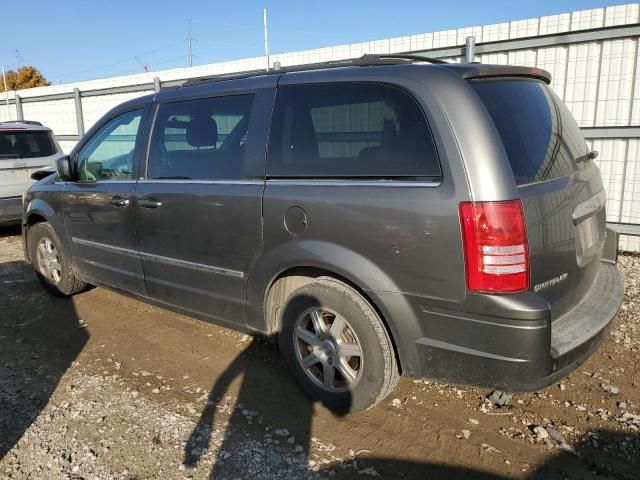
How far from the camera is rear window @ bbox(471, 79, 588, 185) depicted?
8.32 feet

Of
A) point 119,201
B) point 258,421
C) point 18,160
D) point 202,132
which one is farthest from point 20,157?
point 258,421

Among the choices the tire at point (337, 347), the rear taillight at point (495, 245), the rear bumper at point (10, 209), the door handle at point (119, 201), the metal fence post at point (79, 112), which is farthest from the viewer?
the metal fence post at point (79, 112)

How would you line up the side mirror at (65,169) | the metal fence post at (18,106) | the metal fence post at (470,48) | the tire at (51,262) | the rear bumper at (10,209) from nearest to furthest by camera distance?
the side mirror at (65,169) < the tire at (51,262) < the metal fence post at (470,48) < the rear bumper at (10,209) < the metal fence post at (18,106)

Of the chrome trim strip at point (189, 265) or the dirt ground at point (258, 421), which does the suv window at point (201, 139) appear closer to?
the chrome trim strip at point (189, 265)

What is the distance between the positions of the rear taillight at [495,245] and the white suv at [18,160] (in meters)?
7.51

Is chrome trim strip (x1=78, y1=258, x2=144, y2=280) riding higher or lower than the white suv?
lower

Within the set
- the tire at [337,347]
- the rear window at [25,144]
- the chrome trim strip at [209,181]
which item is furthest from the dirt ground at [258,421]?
the rear window at [25,144]

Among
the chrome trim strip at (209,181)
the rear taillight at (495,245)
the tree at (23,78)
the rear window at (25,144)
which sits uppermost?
the tree at (23,78)

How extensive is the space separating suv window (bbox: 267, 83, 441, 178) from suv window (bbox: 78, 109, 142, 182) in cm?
156

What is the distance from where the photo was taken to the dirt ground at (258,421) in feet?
8.63

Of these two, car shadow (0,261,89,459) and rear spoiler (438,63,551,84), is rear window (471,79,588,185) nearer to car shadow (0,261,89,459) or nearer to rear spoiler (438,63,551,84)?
rear spoiler (438,63,551,84)

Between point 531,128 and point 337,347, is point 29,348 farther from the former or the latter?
point 531,128

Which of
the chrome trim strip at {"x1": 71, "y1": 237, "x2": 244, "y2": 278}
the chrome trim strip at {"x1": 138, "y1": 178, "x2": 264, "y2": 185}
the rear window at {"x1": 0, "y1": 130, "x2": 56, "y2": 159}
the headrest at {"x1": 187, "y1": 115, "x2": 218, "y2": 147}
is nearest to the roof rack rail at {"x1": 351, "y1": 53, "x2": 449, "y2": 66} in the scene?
the chrome trim strip at {"x1": 138, "y1": 178, "x2": 264, "y2": 185}

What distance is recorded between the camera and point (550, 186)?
8.53 ft
